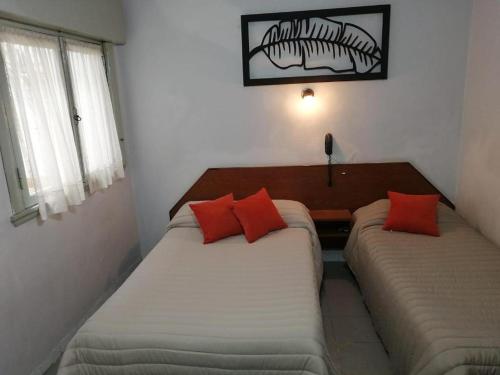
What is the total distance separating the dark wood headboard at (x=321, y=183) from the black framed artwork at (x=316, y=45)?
2.55 ft

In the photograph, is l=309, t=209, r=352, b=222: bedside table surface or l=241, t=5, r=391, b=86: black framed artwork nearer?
l=241, t=5, r=391, b=86: black framed artwork

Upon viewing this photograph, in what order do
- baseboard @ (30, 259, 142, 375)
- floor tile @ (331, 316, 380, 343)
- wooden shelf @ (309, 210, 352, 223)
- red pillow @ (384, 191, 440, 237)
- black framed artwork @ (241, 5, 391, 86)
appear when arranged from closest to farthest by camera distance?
baseboard @ (30, 259, 142, 375), floor tile @ (331, 316, 380, 343), red pillow @ (384, 191, 440, 237), black framed artwork @ (241, 5, 391, 86), wooden shelf @ (309, 210, 352, 223)

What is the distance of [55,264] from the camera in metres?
2.52

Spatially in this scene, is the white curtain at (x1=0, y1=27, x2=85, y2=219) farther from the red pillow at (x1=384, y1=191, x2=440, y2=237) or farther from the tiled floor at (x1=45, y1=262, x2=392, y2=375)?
the red pillow at (x1=384, y1=191, x2=440, y2=237)

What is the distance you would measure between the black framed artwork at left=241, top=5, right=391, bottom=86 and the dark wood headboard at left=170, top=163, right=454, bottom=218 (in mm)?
776

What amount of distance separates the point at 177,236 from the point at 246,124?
3.82 feet

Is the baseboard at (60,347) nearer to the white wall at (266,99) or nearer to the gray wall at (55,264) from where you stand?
the gray wall at (55,264)

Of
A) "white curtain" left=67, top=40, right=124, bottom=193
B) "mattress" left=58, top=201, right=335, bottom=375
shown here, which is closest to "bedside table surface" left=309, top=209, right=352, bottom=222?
"mattress" left=58, top=201, right=335, bottom=375

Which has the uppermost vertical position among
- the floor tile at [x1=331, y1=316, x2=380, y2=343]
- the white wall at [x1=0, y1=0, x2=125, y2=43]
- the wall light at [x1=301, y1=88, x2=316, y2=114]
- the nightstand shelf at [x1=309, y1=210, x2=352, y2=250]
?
the white wall at [x1=0, y1=0, x2=125, y2=43]

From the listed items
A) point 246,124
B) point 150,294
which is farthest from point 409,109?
point 150,294

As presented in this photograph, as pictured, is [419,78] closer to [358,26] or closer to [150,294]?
[358,26]

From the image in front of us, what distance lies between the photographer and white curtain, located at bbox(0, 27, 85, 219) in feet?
7.17

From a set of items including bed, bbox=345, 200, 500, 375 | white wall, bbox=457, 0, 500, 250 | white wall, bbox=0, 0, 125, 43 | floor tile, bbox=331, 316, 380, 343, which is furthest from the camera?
white wall, bbox=457, 0, 500, 250

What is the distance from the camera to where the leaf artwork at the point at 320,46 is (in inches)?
124
